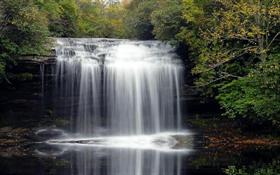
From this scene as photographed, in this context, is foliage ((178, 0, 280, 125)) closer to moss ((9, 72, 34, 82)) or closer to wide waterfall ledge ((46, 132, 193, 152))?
wide waterfall ledge ((46, 132, 193, 152))

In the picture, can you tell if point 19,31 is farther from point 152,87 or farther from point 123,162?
point 123,162

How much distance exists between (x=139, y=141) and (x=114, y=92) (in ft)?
9.63

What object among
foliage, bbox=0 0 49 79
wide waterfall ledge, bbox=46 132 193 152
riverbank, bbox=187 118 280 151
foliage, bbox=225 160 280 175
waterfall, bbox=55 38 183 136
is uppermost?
foliage, bbox=0 0 49 79


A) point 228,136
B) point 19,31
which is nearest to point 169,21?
point 228,136

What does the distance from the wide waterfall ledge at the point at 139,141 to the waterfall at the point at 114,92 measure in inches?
19.6

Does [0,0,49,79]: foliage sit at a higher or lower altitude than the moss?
higher

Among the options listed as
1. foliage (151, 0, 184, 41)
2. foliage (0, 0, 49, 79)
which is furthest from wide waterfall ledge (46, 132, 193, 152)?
foliage (151, 0, 184, 41)

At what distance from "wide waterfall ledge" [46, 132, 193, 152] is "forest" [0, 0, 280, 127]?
7.69ft

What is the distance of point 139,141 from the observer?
68.2 ft

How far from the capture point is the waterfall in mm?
21906

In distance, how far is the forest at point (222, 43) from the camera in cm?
1856

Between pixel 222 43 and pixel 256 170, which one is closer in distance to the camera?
pixel 256 170

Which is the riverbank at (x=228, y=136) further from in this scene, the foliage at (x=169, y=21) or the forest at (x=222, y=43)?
the foliage at (x=169, y=21)

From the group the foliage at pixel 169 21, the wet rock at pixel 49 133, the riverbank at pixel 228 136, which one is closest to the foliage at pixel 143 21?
the foliage at pixel 169 21
